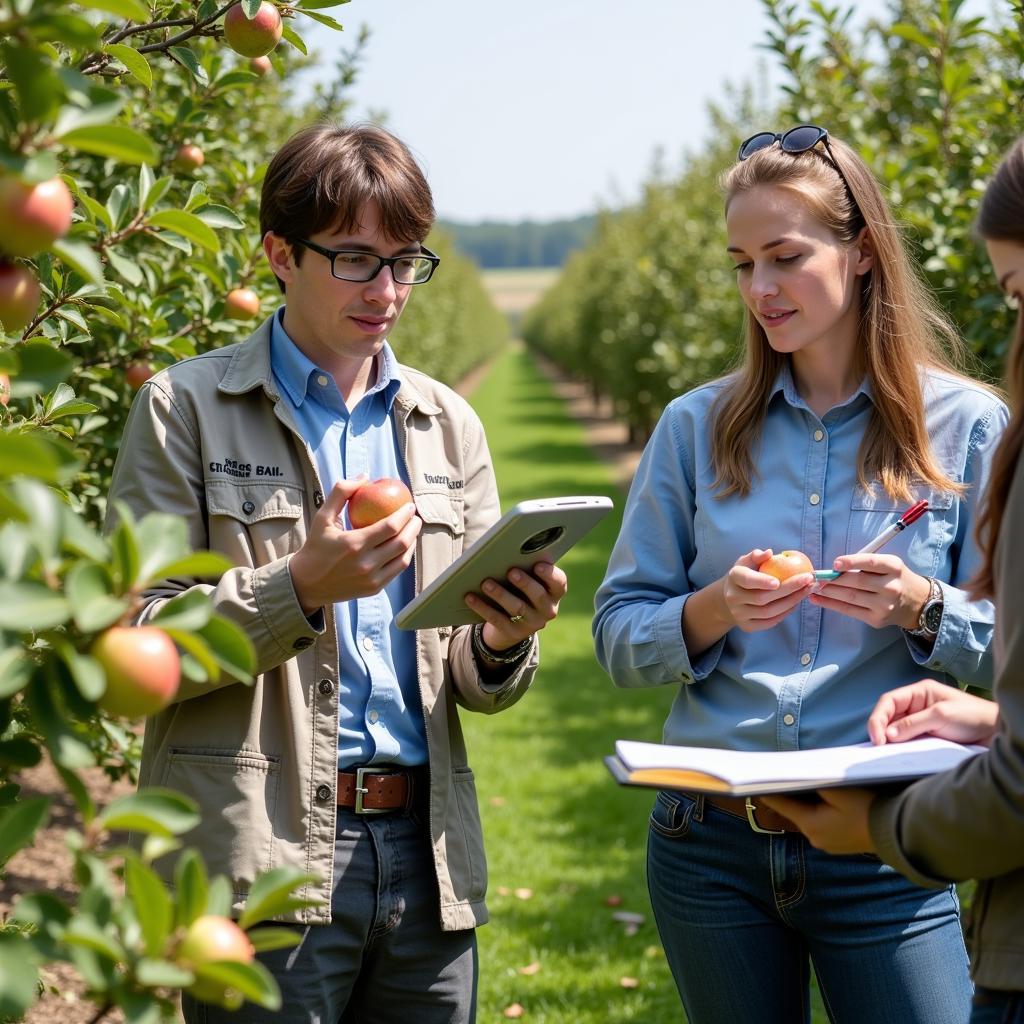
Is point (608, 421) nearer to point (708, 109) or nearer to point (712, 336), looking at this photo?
point (708, 109)

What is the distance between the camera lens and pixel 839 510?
206 centimetres

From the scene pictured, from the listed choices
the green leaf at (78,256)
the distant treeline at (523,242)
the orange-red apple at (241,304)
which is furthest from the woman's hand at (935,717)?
the distant treeline at (523,242)

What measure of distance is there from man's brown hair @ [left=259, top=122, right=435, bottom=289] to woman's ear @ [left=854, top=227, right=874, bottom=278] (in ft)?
2.33

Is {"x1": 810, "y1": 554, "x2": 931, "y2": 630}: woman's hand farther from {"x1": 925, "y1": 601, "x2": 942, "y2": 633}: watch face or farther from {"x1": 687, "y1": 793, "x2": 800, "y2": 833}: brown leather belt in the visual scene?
{"x1": 687, "y1": 793, "x2": 800, "y2": 833}: brown leather belt

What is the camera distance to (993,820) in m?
1.32

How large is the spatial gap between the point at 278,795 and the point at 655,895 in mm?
629

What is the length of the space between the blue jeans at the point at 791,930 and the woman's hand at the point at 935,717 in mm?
288

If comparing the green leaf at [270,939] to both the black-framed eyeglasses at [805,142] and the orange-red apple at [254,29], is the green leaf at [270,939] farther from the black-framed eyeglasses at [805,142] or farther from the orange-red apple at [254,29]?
the black-framed eyeglasses at [805,142]

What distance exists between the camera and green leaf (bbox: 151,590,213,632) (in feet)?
3.48

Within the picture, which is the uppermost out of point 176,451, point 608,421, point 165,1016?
point 176,451

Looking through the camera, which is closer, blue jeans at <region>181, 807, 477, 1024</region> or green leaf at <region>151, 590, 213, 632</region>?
green leaf at <region>151, 590, 213, 632</region>

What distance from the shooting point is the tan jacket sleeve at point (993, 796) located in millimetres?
1299

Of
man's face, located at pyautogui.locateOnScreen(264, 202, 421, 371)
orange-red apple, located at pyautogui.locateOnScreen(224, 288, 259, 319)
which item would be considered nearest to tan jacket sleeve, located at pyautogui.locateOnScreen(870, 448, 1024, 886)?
man's face, located at pyautogui.locateOnScreen(264, 202, 421, 371)

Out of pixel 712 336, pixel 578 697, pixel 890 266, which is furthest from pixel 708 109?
pixel 890 266
